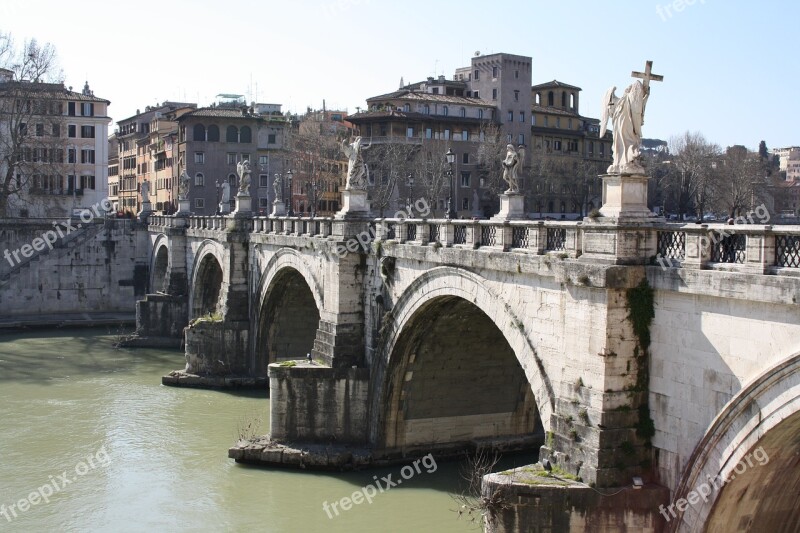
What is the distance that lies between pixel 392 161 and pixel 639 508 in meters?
41.2

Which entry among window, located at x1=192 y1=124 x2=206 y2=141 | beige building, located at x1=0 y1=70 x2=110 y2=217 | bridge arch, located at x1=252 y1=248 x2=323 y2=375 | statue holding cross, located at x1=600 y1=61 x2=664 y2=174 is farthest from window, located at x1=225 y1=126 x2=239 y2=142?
statue holding cross, located at x1=600 y1=61 x2=664 y2=174

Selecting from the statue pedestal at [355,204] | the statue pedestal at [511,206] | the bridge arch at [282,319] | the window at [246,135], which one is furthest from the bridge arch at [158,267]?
the statue pedestal at [511,206]

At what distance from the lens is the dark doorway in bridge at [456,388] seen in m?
21.9

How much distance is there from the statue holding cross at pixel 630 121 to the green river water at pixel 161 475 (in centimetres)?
923

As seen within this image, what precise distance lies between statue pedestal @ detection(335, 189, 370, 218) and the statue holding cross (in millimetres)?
10963

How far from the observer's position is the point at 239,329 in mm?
33281

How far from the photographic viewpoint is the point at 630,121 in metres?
13.4

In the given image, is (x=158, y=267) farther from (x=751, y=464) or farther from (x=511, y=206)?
(x=751, y=464)

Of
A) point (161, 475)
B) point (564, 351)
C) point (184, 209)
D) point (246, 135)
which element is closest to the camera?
point (564, 351)

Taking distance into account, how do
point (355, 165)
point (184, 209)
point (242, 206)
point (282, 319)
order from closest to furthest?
point (355, 165) < point (282, 319) < point (242, 206) < point (184, 209)

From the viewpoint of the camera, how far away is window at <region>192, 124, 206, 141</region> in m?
65.9

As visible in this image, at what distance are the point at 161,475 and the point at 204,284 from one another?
786 inches

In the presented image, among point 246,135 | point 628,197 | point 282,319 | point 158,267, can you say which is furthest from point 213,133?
point 628,197

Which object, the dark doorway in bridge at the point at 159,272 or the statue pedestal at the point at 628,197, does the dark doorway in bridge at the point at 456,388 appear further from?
the dark doorway in bridge at the point at 159,272
